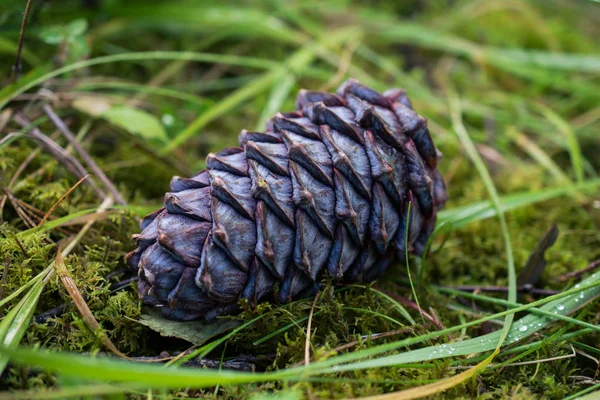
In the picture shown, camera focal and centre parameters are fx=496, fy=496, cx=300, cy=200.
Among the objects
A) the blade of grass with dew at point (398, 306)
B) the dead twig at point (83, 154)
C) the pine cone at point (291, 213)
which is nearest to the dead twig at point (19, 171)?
the dead twig at point (83, 154)

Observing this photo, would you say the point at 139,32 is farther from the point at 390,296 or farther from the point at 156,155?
the point at 390,296

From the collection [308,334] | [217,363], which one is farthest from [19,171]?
[308,334]

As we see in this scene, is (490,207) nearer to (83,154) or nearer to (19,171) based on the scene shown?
(83,154)

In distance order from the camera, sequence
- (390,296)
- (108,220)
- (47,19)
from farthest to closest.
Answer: (47,19) → (108,220) → (390,296)

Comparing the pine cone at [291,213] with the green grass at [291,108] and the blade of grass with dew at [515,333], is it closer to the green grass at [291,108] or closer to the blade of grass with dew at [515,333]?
the green grass at [291,108]

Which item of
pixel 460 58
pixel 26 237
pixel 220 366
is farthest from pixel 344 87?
pixel 460 58

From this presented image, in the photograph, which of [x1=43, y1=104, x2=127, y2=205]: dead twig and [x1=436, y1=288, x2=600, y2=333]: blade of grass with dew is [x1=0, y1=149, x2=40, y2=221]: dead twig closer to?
[x1=43, y1=104, x2=127, y2=205]: dead twig
